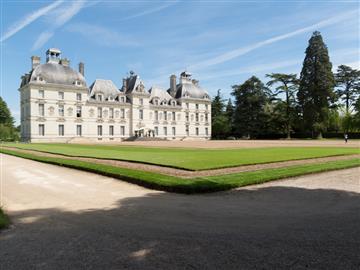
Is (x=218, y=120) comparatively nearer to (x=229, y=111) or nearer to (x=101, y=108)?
(x=229, y=111)

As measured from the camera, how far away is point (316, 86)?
176 feet

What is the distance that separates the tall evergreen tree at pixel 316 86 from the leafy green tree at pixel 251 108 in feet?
28.8

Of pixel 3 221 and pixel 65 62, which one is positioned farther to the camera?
pixel 65 62

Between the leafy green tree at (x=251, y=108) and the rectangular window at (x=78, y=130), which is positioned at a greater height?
the leafy green tree at (x=251, y=108)

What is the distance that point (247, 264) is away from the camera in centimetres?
338

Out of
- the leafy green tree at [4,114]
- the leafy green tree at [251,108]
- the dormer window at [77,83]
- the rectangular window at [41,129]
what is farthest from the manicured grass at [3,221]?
the leafy green tree at [4,114]

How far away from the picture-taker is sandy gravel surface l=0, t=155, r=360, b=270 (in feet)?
11.5

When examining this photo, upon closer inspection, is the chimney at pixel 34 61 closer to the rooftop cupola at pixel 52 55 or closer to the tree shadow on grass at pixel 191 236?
the rooftop cupola at pixel 52 55

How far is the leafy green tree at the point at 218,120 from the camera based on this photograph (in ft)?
244

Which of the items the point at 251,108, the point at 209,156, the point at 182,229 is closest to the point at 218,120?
the point at 251,108

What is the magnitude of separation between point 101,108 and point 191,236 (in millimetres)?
56979

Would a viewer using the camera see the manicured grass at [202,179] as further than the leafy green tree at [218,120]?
No

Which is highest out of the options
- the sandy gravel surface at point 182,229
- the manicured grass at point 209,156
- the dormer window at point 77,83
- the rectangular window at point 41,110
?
the dormer window at point 77,83

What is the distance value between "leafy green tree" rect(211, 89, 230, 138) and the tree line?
291cm
